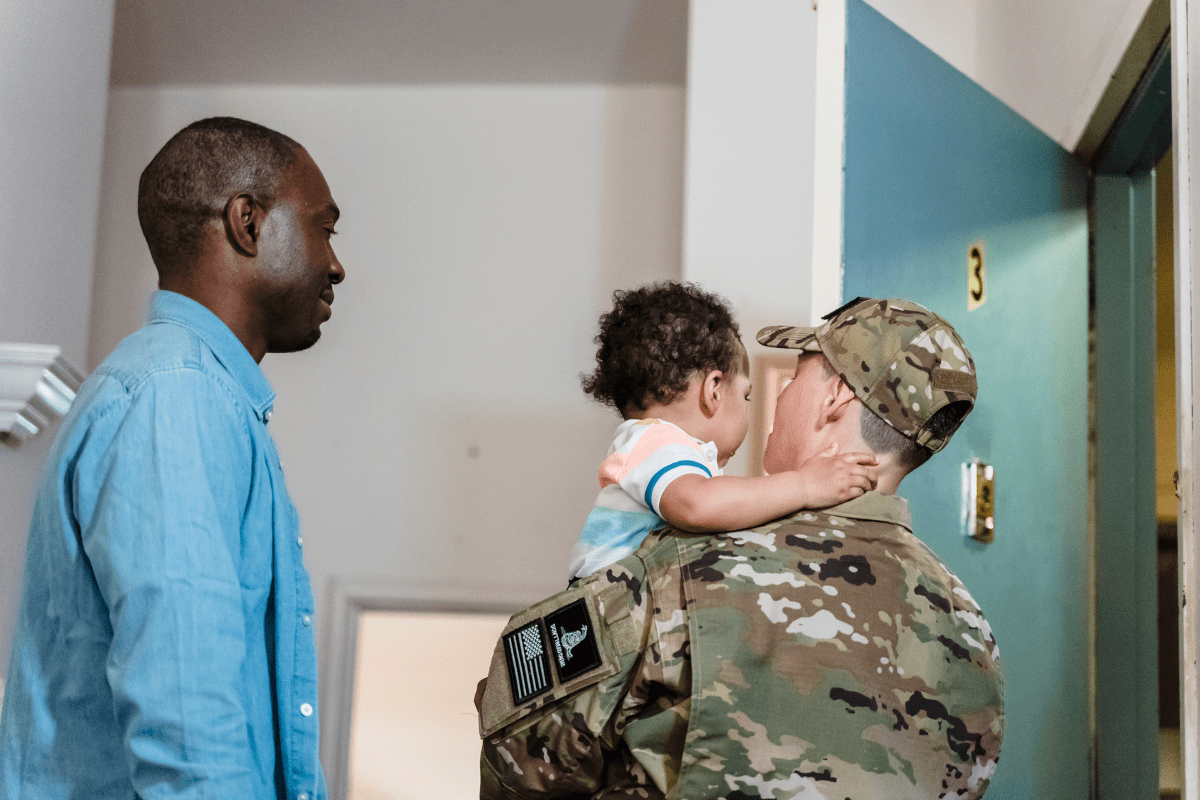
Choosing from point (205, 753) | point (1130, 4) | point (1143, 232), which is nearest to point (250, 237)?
point (205, 753)

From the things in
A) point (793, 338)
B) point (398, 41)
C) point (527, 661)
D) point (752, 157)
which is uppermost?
point (398, 41)

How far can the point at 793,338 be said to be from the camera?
118 centimetres

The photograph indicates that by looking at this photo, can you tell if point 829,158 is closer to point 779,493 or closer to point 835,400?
point 835,400

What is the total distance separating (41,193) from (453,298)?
4.51 ft

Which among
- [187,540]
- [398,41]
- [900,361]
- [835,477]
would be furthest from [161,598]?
[398,41]

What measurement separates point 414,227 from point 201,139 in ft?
8.14

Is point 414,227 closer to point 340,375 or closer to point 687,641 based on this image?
point 340,375

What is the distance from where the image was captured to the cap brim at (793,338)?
1161 mm

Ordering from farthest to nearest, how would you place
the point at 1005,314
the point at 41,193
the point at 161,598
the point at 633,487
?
A: the point at 41,193, the point at 1005,314, the point at 633,487, the point at 161,598

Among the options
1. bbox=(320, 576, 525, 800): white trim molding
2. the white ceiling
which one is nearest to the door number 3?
the white ceiling

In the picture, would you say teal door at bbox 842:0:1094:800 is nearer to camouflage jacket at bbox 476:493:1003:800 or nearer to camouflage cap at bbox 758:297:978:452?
camouflage cap at bbox 758:297:978:452

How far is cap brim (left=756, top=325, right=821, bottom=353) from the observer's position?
1.16 meters

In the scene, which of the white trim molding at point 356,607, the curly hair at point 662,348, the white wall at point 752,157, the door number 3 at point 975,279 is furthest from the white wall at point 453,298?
the curly hair at point 662,348

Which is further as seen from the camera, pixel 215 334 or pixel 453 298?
pixel 453 298
